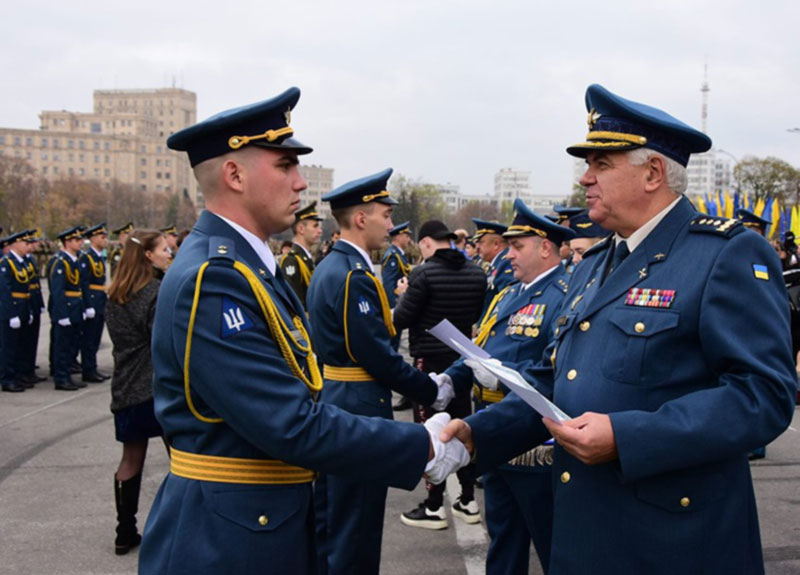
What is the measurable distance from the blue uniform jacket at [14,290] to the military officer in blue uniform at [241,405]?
31.7ft

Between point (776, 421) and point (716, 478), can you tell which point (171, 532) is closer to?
point (716, 478)

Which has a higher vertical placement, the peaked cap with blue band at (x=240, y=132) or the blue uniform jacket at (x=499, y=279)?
the peaked cap with blue band at (x=240, y=132)

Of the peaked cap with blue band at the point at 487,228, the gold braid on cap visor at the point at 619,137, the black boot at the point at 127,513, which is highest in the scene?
the gold braid on cap visor at the point at 619,137

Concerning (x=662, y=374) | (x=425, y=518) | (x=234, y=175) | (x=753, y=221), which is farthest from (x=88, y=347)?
(x=662, y=374)

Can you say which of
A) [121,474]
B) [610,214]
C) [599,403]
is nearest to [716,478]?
[599,403]

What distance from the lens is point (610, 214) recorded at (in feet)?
8.27

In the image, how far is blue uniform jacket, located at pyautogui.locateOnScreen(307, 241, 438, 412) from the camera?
4324mm

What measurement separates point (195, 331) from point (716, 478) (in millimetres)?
1652

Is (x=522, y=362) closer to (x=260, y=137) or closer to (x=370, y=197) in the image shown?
(x=370, y=197)

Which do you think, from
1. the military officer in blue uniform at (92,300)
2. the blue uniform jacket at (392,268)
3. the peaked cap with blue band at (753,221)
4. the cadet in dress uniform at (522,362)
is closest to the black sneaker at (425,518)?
the cadet in dress uniform at (522,362)

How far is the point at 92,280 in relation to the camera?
1208 cm

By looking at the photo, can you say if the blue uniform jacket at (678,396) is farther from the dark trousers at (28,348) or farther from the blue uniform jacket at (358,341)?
the dark trousers at (28,348)

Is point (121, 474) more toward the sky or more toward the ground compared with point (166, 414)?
more toward the ground

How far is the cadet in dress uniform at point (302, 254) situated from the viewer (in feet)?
30.3
